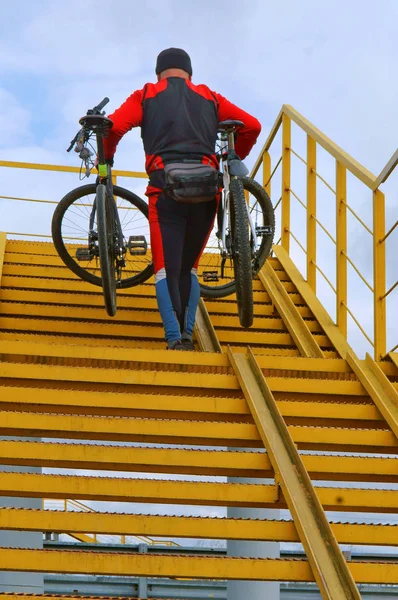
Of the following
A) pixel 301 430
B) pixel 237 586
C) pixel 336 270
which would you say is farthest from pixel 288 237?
pixel 301 430

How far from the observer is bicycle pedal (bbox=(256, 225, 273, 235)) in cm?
633

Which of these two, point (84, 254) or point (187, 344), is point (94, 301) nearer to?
point (84, 254)

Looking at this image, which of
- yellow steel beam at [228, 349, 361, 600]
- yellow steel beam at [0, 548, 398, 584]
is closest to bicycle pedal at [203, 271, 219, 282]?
yellow steel beam at [228, 349, 361, 600]

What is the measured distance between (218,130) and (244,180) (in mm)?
343

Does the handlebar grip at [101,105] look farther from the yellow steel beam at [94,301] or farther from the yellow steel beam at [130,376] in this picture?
the yellow steel beam at [130,376]

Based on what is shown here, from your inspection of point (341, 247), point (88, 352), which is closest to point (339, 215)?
point (341, 247)

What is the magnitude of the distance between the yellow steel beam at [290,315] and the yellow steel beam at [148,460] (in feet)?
6.94

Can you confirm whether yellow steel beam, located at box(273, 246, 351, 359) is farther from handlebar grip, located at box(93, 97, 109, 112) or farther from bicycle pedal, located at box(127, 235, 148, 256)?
handlebar grip, located at box(93, 97, 109, 112)

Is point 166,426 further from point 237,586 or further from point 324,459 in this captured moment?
point 237,586

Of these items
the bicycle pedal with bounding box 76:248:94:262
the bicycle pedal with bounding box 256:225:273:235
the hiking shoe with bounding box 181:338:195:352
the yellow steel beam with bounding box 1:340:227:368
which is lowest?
the yellow steel beam with bounding box 1:340:227:368

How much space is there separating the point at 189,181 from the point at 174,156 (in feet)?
0.84

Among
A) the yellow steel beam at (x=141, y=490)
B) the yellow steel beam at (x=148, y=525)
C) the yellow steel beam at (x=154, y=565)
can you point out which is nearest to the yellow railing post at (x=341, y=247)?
the yellow steel beam at (x=141, y=490)

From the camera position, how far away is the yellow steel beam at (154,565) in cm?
370

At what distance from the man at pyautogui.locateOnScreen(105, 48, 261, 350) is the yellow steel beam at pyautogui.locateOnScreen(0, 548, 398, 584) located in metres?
2.40
